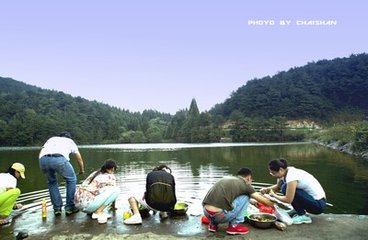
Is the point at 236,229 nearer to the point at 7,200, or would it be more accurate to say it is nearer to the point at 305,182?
the point at 305,182

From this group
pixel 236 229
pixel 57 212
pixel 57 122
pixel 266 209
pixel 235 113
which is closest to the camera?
pixel 236 229

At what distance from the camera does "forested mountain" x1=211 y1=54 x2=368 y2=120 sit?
13838 cm

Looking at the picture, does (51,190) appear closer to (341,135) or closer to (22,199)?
(22,199)

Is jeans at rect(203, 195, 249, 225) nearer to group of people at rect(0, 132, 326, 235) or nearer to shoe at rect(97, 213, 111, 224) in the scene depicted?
group of people at rect(0, 132, 326, 235)

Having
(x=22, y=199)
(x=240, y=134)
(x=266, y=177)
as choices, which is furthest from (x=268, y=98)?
(x=22, y=199)

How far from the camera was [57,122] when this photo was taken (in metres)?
118

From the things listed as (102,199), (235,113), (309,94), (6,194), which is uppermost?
(309,94)

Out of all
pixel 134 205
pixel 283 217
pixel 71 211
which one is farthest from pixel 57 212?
pixel 283 217

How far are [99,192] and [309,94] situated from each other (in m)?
150

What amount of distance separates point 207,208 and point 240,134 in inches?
3977

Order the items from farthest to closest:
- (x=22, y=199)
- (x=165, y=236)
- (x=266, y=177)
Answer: (x=266, y=177)
(x=22, y=199)
(x=165, y=236)

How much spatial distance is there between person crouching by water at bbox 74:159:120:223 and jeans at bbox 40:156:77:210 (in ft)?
1.22

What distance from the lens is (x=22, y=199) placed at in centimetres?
1293

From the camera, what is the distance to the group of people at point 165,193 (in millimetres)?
6285
